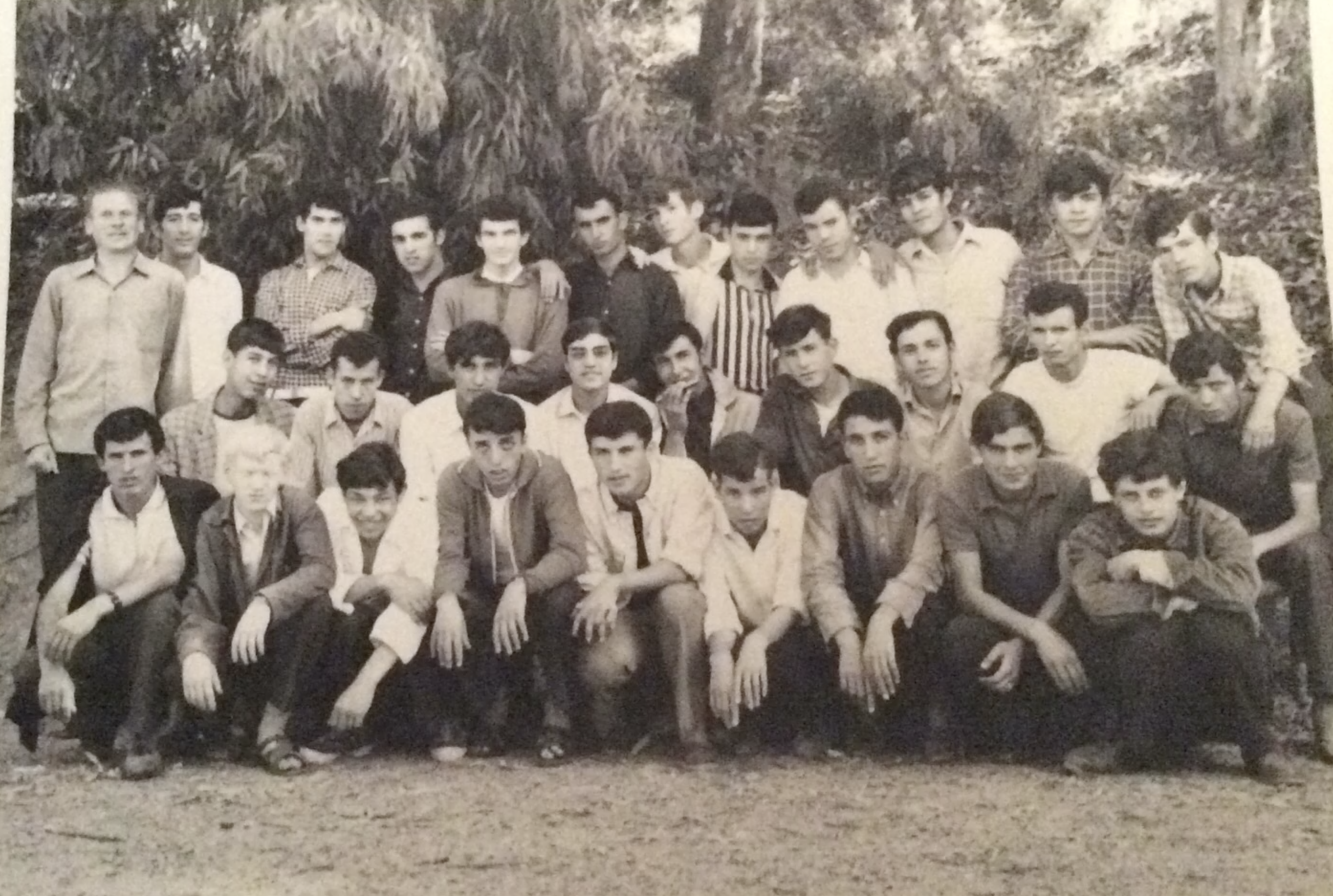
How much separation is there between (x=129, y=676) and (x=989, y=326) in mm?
1766

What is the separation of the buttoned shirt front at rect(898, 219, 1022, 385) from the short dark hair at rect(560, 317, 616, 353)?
0.59 meters

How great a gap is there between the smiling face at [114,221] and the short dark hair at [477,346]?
69 cm

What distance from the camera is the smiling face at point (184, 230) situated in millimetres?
2723

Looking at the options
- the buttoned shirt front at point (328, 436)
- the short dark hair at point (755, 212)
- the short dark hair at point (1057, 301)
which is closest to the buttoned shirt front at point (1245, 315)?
the short dark hair at point (1057, 301)

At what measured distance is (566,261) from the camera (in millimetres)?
2701

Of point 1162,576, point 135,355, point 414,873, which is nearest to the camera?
point 414,873

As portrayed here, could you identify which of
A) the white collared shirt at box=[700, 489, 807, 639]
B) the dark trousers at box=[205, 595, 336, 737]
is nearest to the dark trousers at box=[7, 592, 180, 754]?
the dark trousers at box=[205, 595, 336, 737]

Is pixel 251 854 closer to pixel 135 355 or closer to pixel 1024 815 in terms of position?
pixel 135 355

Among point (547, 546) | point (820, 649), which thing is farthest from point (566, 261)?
point (820, 649)

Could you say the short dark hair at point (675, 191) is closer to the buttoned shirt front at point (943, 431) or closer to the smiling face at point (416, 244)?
the smiling face at point (416, 244)

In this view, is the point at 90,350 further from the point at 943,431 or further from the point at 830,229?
the point at 943,431

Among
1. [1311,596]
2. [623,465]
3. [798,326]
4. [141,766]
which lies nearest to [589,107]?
[798,326]

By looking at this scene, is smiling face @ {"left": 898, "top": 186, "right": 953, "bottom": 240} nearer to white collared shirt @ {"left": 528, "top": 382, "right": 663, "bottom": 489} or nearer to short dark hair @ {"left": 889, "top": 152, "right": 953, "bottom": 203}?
short dark hair @ {"left": 889, "top": 152, "right": 953, "bottom": 203}

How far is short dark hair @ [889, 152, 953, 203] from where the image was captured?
8.85ft
